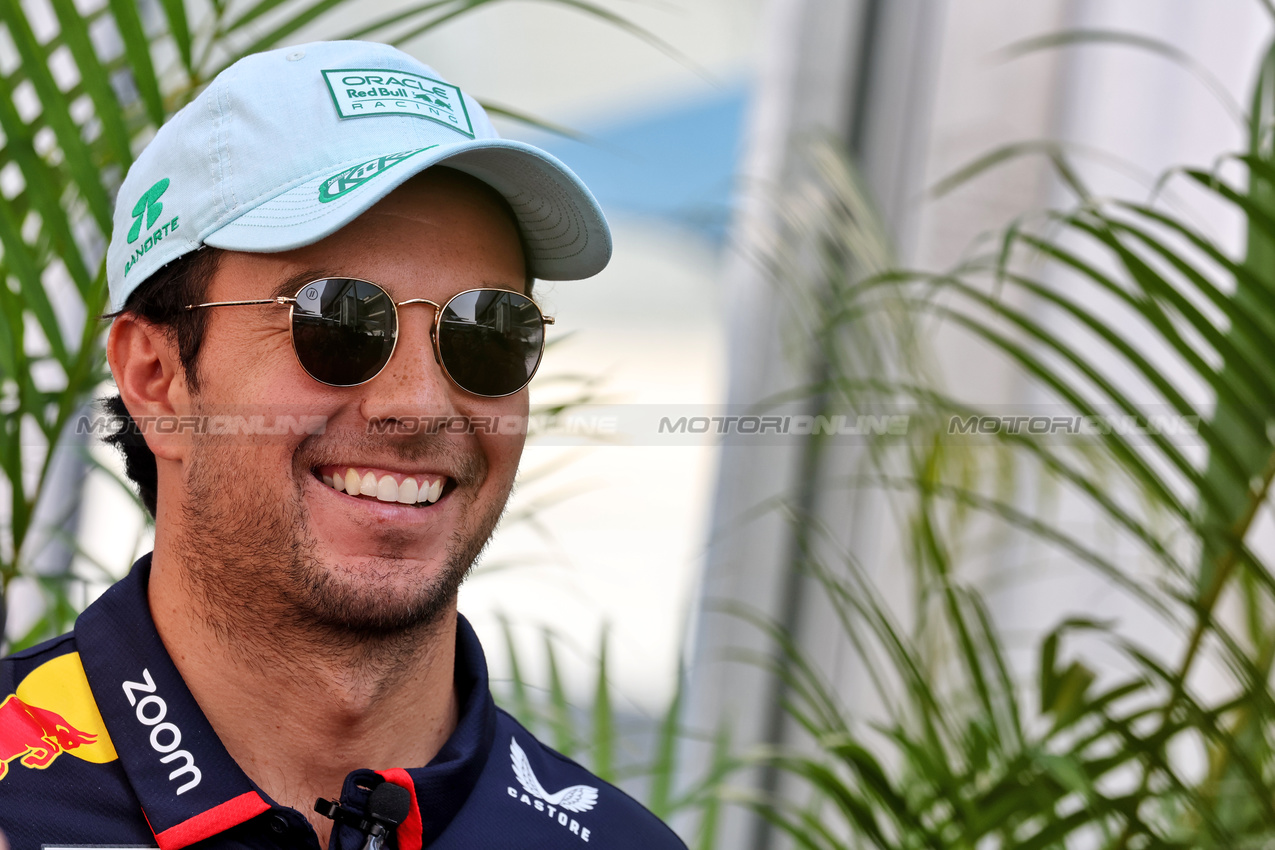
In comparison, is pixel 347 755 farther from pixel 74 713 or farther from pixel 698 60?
pixel 698 60

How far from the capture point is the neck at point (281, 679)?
2.15ft

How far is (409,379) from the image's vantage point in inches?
25.5

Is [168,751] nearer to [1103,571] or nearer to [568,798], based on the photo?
[568,798]

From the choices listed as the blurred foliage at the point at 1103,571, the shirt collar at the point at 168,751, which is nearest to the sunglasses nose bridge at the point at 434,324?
the shirt collar at the point at 168,751

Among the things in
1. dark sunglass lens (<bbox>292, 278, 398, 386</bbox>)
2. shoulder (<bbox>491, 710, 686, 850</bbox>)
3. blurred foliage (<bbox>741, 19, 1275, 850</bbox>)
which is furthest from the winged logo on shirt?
dark sunglass lens (<bbox>292, 278, 398, 386</bbox>)

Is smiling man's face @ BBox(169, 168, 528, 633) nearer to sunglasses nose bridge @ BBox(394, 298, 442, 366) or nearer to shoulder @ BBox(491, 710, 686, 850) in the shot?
sunglasses nose bridge @ BBox(394, 298, 442, 366)

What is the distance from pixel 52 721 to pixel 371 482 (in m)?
0.22

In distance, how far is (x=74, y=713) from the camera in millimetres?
635

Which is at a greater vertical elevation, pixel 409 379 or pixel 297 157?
pixel 297 157

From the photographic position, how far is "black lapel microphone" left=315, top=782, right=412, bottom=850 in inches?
25.0

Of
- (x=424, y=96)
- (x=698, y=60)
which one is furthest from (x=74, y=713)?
(x=698, y=60)

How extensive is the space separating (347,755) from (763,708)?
1595 mm

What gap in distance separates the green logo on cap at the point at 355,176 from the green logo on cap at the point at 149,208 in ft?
0.36

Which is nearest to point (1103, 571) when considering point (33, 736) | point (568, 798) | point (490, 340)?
point (568, 798)
